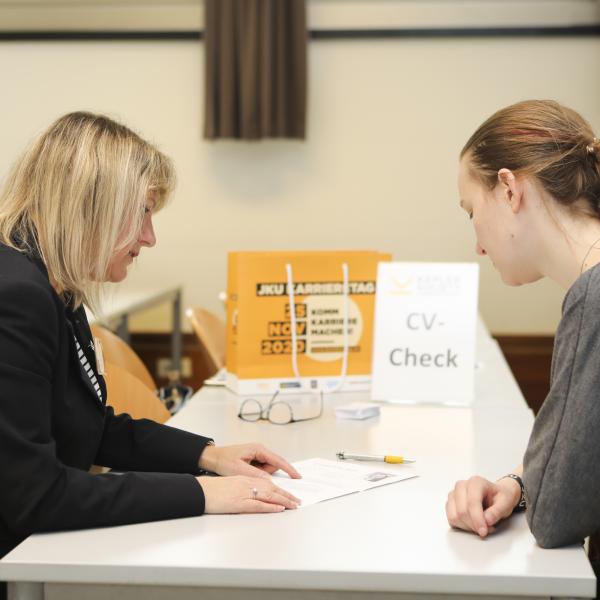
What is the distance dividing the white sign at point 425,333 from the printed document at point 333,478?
669mm

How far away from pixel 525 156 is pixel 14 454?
0.88 metres

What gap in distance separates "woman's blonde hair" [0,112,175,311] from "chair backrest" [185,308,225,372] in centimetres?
154

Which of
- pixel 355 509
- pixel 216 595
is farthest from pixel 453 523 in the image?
pixel 216 595

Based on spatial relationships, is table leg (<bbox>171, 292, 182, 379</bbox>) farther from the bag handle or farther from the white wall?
the bag handle

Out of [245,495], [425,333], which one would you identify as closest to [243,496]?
[245,495]

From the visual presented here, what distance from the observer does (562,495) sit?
121 centimetres

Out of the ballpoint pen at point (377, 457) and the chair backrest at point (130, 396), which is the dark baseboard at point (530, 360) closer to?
the chair backrest at point (130, 396)

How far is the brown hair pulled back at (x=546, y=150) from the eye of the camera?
141 centimetres

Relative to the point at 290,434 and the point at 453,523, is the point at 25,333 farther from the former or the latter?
the point at 290,434

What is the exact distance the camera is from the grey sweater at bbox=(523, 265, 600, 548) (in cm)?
119

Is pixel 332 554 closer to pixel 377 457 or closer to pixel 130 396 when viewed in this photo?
pixel 377 457

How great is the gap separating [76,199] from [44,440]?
0.38m

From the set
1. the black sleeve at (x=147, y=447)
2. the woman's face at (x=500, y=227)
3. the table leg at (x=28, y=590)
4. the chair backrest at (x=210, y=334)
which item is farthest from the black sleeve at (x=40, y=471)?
the chair backrest at (x=210, y=334)

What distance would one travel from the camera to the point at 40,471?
1271 millimetres
